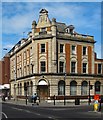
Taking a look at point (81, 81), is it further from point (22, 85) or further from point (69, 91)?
point (22, 85)

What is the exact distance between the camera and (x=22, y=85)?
70.1 meters

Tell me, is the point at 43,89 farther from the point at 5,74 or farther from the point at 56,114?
the point at 5,74

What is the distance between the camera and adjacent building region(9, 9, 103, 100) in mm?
58844

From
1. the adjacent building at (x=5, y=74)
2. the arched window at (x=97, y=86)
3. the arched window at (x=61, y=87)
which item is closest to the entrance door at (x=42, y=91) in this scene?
the arched window at (x=61, y=87)

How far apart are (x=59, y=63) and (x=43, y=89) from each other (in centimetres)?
599

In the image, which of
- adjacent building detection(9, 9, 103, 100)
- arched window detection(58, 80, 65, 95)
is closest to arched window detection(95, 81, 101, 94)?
adjacent building detection(9, 9, 103, 100)

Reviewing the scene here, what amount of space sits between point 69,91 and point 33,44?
11712mm

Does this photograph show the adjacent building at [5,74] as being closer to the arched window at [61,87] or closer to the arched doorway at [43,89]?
the arched doorway at [43,89]

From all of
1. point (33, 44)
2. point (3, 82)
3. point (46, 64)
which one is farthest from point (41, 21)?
point (3, 82)

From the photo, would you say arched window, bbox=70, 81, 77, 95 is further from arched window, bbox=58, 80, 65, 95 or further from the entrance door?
the entrance door

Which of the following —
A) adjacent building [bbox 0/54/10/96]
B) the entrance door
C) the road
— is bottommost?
the road

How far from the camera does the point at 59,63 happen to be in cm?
6009

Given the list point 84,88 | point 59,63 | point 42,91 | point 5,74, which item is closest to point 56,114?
point 42,91

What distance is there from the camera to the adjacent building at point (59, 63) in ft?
193
